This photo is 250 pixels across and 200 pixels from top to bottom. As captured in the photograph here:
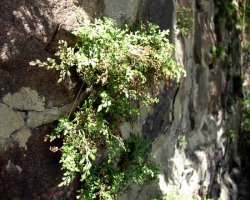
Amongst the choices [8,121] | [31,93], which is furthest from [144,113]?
[8,121]

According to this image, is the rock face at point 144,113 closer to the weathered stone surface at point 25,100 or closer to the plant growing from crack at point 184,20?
the weathered stone surface at point 25,100

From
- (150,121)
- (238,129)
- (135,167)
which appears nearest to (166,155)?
(150,121)

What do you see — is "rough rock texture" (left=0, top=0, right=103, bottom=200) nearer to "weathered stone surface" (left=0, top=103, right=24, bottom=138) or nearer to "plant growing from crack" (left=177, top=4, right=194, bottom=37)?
"weathered stone surface" (left=0, top=103, right=24, bottom=138)

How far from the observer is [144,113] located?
463cm

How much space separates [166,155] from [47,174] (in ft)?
7.51

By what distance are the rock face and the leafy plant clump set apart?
0.47 ft

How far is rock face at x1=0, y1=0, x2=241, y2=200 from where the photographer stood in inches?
126

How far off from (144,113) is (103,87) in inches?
47.8

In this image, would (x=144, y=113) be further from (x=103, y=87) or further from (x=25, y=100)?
(x=25, y=100)

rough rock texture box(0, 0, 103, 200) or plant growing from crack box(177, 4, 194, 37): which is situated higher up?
plant growing from crack box(177, 4, 194, 37)

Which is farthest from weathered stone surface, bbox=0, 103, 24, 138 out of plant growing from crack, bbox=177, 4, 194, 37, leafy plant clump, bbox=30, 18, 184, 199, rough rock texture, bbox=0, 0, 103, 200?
plant growing from crack, bbox=177, 4, 194, 37

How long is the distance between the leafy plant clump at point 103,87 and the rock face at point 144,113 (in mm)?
142

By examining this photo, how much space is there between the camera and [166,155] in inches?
214

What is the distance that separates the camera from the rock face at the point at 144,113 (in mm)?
3201
